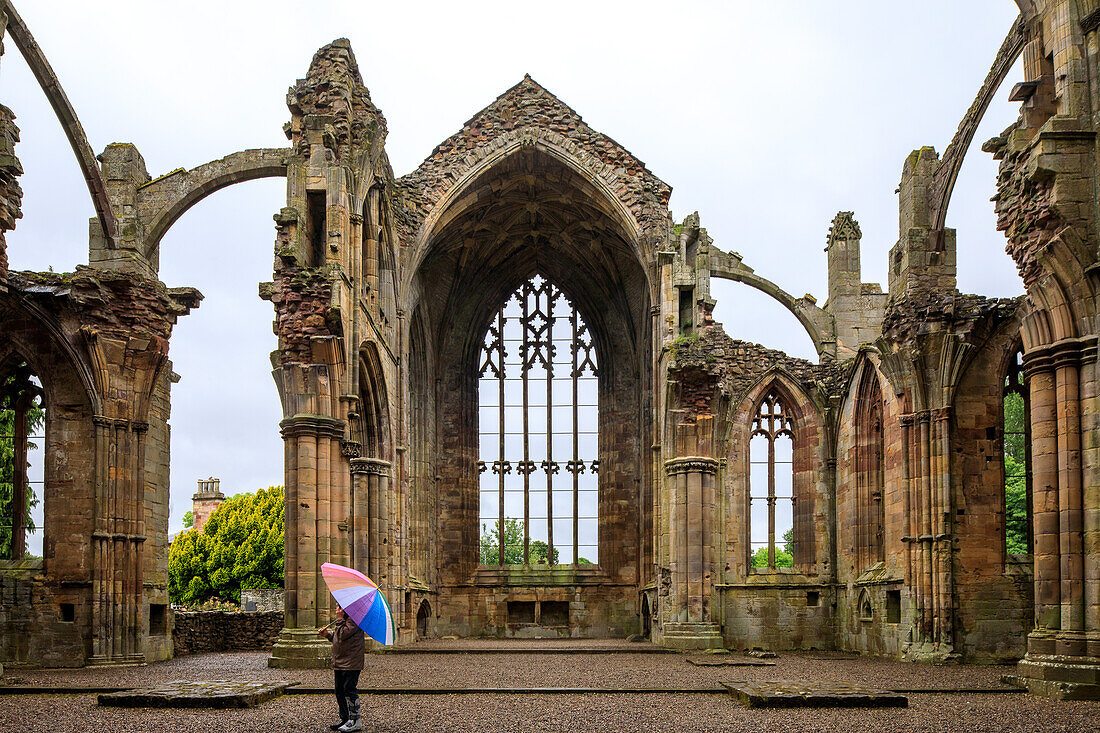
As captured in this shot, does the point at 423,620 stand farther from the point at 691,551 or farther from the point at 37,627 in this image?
the point at 37,627

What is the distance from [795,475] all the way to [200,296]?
13.2 metres

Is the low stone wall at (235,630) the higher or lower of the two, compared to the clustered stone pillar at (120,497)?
lower

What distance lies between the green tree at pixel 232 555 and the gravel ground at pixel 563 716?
3144 centimetres

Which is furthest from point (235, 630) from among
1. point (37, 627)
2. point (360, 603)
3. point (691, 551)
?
point (360, 603)

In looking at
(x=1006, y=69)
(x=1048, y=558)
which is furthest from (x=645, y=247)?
(x=1048, y=558)

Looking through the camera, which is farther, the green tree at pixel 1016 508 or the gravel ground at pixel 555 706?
the green tree at pixel 1016 508

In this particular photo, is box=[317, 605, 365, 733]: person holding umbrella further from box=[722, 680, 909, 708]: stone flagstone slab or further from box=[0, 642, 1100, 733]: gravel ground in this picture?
box=[722, 680, 909, 708]: stone flagstone slab

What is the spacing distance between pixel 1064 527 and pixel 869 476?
1176cm

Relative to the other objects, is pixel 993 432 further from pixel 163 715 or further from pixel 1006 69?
pixel 163 715

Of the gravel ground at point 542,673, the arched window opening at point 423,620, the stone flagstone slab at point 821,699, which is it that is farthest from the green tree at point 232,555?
the stone flagstone slab at point 821,699

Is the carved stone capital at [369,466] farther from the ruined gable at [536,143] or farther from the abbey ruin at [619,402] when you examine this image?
the ruined gable at [536,143]

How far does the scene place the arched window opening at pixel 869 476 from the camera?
2284cm

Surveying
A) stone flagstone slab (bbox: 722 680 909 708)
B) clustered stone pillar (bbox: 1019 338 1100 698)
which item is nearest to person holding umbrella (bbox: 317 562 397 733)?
stone flagstone slab (bbox: 722 680 909 708)

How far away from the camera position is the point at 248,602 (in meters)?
39.8
